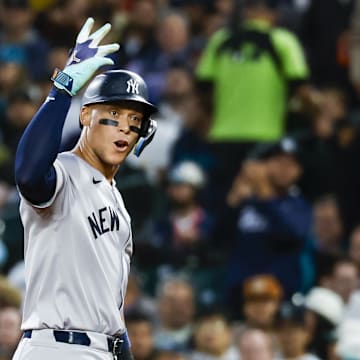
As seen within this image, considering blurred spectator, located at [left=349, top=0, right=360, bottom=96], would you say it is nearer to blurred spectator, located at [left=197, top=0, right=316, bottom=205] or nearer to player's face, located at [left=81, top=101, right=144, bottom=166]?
blurred spectator, located at [left=197, top=0, right=316, bottom=205]

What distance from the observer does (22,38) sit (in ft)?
36.2

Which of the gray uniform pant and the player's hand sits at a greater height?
the player's hand

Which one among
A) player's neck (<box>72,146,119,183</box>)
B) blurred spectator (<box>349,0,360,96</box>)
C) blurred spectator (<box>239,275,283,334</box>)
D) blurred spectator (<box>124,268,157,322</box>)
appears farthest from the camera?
blurred spectator (<box>349,0,360,96</box>)

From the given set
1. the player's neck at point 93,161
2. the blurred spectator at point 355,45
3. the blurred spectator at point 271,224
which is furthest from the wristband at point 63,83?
the blurred spectator at point 355,45

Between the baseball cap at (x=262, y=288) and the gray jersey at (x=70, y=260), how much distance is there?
10.8 ft

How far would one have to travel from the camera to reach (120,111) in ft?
15.6

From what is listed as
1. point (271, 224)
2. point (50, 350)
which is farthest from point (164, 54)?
point (50, 350)

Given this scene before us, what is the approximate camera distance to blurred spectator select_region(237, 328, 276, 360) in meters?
7.50

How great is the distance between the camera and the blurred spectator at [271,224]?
836 centimetres

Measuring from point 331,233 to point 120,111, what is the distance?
171 inches

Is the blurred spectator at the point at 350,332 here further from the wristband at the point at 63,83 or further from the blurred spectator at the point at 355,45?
the wristband at the point at 63,83

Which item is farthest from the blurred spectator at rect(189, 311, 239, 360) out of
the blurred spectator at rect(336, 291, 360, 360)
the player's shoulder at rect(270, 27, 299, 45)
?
the player's shoulder at rect(270, 27, 299, 45)

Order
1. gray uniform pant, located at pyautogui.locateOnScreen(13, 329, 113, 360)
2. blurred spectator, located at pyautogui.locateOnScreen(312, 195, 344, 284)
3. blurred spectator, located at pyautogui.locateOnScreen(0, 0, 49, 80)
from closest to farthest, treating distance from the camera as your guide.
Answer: gray uniform pant, located at pyautogui.locateOnScreen(13, 329, 113, 360) < blurred spectator, located at pyautogui.locateOnScreen(312, 195, 344, 284) < blurred spectator, located at pyautogui.locateOnScreen(0, 0, 49, 80)

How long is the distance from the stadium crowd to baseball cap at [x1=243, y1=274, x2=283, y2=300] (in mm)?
12
